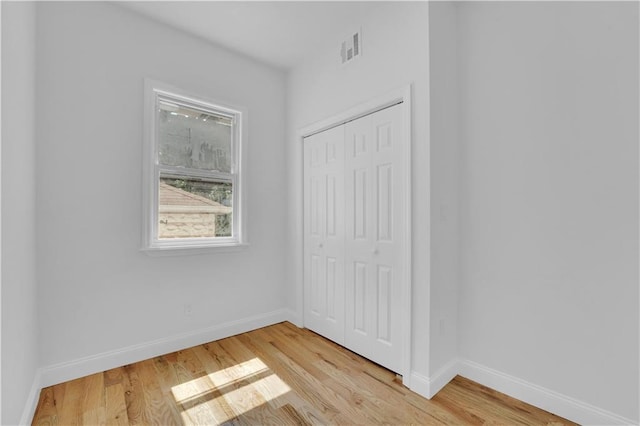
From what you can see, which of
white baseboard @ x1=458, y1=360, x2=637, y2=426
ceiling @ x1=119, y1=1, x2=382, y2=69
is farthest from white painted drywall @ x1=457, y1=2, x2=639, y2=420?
ceiling @ x1=119, y1=1, x2=382, y2=69

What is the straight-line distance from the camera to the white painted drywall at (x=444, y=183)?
6.57ft

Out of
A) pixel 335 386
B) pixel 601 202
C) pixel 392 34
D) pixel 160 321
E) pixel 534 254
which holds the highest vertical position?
pixel 392 34

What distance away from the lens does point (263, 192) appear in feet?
10.6

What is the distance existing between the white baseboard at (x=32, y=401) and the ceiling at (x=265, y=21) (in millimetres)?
2851

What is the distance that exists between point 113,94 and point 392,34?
2.27 meters

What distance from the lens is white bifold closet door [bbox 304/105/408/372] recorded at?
2.22 m

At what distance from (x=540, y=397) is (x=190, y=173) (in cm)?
320

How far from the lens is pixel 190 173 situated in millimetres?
2754

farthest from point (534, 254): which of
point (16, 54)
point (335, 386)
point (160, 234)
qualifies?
point (16, 54)

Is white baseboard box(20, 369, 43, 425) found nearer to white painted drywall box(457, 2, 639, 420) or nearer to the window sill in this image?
the window sill

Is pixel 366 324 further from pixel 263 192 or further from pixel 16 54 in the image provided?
pixel 16 54

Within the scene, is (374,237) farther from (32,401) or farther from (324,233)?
(32,401)

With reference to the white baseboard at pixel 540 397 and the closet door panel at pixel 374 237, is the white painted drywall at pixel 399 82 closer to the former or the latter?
the closet door panel at pixel 374 237

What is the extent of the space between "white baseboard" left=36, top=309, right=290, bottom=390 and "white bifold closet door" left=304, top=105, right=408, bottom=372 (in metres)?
0.63
